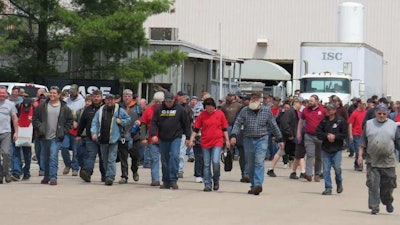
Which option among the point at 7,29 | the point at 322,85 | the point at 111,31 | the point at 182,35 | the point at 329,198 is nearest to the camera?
the point at 329,198

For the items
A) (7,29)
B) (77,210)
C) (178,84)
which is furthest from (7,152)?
(178,84)

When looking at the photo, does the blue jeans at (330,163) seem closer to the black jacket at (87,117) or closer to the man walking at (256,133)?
the man walking at (256,133)

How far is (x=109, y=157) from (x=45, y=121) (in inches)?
53.9

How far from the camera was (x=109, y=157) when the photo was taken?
57.4 ft

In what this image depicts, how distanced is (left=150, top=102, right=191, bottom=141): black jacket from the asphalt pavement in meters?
1.04

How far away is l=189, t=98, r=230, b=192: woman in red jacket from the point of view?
16.9 metres

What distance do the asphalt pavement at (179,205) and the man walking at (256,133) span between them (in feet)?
1.38

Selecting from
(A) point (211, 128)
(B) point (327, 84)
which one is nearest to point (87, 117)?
(A) point (211, 128)

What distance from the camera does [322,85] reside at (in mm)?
37125

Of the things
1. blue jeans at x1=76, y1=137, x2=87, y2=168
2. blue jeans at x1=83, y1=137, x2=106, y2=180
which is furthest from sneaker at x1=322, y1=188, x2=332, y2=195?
blue jeans at x1=76, y1=137, x2=87, y2=168

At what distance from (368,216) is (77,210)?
14.3 feet

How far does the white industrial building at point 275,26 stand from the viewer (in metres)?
57.9

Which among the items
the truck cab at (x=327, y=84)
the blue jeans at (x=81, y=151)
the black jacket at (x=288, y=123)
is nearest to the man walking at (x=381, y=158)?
the blue jeans at (x=81, y=151)

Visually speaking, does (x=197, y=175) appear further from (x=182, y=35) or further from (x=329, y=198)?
(x=182, y=35)
